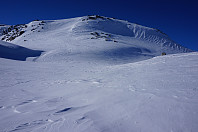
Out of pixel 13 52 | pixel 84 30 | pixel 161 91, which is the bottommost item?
pixel 161 91

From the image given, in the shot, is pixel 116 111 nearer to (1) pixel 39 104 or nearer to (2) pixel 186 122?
(2) pixel 186 122

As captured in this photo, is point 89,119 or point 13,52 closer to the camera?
point 89,119

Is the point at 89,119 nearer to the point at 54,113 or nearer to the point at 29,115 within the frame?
the point at 54,113

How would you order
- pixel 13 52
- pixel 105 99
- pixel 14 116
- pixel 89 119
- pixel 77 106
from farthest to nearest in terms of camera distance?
pixel 13 52
pixel 105 99
pixel 77 106
pixel 14 116
pixel 89 119

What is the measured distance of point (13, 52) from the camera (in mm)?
13039

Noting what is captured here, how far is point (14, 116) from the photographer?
191 cm

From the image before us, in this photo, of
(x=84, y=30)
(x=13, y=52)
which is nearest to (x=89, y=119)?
(x=13, y=52)

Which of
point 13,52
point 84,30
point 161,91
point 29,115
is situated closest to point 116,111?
point 161,91

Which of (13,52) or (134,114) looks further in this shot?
(13,52)

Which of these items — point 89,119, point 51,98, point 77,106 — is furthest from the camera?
point 51,98

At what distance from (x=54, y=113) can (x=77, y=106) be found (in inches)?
17.5

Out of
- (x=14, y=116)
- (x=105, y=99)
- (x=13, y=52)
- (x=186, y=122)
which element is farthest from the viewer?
(x=13, y=52)

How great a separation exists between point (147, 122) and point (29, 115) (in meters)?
1.94

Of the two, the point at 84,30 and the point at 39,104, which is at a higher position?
the point at 84,30
